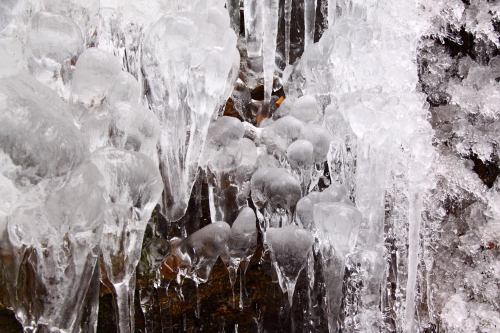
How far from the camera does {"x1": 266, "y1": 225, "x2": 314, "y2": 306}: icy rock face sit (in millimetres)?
2043

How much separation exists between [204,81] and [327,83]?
3.31 feet

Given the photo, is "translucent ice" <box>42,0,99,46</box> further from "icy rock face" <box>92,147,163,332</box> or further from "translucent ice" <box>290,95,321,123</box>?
"translucent ice" <box>290,95,321,123</box>

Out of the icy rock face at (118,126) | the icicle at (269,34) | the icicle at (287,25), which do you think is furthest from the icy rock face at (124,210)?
the icicle at (287,25)

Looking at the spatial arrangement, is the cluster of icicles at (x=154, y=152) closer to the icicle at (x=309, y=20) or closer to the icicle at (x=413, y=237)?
the icicle at (x=309, y=20)

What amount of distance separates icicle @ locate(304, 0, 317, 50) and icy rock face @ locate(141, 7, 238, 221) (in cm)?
95

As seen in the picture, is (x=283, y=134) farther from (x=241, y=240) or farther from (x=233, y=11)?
(x=233, y=11)

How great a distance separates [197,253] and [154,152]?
1.88 feet

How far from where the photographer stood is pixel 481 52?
327 centimetres

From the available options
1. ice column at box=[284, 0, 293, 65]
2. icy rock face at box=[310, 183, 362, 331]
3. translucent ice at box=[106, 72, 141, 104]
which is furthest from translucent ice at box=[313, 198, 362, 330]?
ice column at box=[284, 0, 293, 65]

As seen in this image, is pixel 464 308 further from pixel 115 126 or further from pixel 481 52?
pixel 115 126

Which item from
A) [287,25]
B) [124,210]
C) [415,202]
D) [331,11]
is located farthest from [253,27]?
[124,210]

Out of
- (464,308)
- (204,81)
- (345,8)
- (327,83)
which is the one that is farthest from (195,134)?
(464,308)

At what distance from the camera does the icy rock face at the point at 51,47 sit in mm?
1737

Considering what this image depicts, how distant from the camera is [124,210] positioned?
5.00 feet
